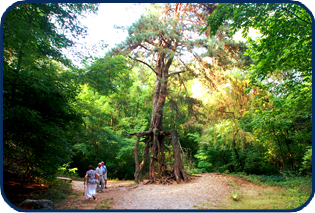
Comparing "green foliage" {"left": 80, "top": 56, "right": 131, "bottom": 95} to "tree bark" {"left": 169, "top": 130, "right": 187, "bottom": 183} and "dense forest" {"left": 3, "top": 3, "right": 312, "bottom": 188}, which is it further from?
"tree bark" {"left": 169, "top": 130, "right": 187, "bottom": 183}

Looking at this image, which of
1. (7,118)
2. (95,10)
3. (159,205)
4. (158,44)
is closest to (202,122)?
(158,44)

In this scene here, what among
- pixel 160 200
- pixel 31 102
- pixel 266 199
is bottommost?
pixel 266 199

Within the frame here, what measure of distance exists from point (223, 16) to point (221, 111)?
669 cm

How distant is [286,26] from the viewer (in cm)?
497

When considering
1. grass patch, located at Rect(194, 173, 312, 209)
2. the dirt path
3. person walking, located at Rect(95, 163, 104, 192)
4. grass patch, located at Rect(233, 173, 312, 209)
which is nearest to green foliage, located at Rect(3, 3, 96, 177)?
the dirt path

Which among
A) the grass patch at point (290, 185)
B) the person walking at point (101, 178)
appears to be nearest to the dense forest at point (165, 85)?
the grass patch at point (290, 185)

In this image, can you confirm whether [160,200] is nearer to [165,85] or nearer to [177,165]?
[177,165]

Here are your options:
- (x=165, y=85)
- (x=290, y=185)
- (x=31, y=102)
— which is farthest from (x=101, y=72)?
(x=290, y=185)

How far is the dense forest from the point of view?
4660 millimetres

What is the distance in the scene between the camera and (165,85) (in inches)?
436

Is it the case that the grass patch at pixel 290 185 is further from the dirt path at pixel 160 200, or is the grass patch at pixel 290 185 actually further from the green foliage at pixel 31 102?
the green foliage at pixel 31 102

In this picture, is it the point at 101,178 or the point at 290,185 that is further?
the point at 290,185

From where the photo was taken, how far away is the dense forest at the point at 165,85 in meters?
4.66

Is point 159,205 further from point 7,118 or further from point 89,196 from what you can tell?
point 7,118
